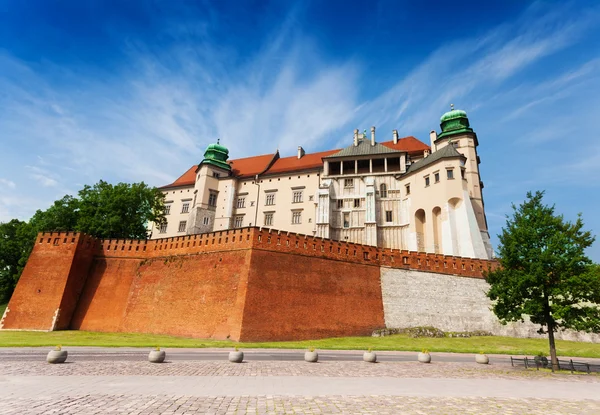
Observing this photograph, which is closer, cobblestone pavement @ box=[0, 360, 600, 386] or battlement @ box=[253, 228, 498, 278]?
cobblestone pavement @ box=[0, 360, 600, 386]

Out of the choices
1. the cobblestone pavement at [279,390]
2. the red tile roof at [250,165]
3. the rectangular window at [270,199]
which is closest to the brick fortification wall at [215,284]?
the cobblestone pavement at [279,390]

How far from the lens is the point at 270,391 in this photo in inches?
387

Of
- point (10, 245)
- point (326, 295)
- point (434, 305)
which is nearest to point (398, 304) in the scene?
point (434, 305)

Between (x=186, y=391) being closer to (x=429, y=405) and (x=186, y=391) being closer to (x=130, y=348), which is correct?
(x=429, y=405)

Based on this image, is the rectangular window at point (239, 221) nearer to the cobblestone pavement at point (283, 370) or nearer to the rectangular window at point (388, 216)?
the rectangular window at point (388, 216)

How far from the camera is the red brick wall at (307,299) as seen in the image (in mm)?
27266

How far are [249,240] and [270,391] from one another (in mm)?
20596

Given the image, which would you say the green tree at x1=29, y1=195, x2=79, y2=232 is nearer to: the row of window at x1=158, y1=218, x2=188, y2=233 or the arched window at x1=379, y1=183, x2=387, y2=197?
the row of window at x1=158, y1=218, x2=188, y2=233

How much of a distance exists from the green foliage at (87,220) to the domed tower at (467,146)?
42.7 m

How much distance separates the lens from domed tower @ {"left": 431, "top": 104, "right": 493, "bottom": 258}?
4497 centimetres

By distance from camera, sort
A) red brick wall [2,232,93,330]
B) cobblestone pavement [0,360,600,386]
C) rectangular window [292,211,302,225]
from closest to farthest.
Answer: cobblestone pavement [0,360,600,386] < red brick wall [2,232,93,330] < rectangular window [292,211,302,225]

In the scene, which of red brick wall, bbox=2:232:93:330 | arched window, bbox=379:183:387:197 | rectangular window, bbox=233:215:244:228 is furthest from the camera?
rectangular window, bbox=233:215:244:228

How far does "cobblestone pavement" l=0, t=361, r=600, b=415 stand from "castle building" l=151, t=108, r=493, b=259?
28980 mm

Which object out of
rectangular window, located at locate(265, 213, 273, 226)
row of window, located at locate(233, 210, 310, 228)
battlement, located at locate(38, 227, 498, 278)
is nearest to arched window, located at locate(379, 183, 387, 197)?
row of window, located at locate(233, 210, 310, 228)
